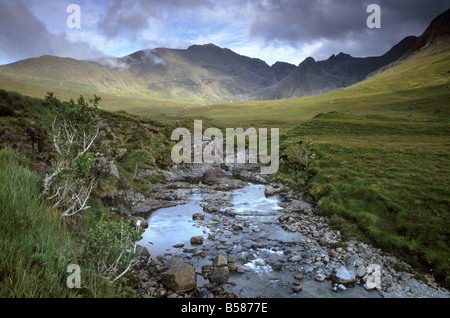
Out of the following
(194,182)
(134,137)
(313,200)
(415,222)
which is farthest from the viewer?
(134,137)

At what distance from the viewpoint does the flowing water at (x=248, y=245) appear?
14203mm

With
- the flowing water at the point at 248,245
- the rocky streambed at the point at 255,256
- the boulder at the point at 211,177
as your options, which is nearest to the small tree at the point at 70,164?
the rocky streambed at the point at 255,256

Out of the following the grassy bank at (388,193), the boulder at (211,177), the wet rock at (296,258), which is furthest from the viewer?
the boulder at (211,177)

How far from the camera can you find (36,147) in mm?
23344

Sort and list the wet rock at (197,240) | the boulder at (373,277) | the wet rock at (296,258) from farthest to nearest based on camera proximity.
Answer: the wet rock at (197,240)
the wet rock at (296,258)
the boulder at (373,277)

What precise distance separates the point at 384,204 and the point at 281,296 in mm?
14434

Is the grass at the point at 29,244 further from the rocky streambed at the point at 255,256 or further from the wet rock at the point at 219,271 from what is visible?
the wet rock at the point at 219,271

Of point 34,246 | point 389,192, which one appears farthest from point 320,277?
point 34,246

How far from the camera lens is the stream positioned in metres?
14.2

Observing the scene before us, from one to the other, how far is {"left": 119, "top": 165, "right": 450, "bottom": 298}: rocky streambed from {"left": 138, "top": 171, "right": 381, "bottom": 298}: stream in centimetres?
6
